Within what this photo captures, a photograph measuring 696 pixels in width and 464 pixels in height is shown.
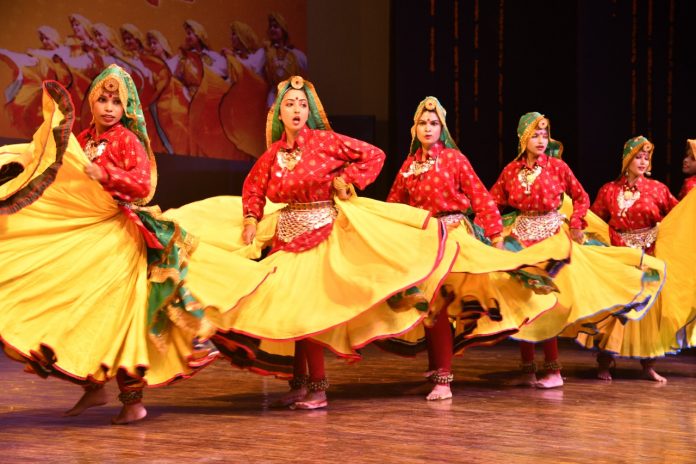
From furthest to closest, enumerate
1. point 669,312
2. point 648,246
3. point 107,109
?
point 648,246, point 669,312, point 107,109

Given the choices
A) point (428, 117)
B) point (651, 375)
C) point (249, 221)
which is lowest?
point (651, 375)

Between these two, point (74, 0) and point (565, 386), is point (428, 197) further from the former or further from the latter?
point (74, 0)

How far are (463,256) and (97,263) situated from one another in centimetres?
162

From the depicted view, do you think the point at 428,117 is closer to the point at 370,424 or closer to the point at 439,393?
the point at 439,393

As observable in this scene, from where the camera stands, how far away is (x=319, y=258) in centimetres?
417

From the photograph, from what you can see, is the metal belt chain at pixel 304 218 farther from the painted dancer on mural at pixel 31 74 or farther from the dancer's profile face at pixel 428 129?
the painted dancer on mural at pixel 31 74

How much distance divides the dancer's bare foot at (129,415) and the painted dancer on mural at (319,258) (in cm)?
45

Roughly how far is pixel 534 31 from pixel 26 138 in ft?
13.0

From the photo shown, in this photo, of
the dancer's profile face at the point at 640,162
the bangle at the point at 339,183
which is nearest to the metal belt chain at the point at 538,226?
the dancer's profile face at the point at 640,162

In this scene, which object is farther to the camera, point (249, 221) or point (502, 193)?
point (502, 193)

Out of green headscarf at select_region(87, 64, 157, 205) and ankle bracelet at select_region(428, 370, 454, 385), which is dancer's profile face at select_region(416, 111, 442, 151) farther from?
green headscarf at select_region(87, 64, 157, 205)

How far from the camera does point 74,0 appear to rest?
701 centimetres

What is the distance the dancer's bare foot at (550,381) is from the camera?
4.95 metres

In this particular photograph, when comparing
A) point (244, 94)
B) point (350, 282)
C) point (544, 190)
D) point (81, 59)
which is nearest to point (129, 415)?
point (350, 282)
